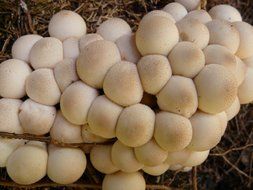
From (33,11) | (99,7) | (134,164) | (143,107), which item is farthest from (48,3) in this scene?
(134,164)

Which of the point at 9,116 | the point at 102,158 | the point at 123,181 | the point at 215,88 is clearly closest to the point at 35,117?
the point at 9,116

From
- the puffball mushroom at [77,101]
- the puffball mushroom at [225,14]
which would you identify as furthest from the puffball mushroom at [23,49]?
the puffball mushroom at [225,14]

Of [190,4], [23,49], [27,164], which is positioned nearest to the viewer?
[27,164]

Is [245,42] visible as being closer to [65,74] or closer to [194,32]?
[194,32]

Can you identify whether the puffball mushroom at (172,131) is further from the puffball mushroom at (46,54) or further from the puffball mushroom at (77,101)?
the puffball mushroom at (46,54)

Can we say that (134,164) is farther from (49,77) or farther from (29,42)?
(29,42)

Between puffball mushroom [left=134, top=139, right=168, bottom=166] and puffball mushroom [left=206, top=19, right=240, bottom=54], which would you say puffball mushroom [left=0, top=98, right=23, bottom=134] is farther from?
puffball mushroom [left=206, top=19, right=240, bottom=54]
